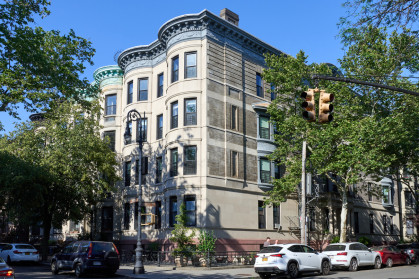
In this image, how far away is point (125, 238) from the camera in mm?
35719

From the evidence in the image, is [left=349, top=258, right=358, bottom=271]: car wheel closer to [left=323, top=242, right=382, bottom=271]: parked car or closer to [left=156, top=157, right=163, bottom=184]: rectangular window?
[left=323, top=242, right=382, bottom=271]: parked car

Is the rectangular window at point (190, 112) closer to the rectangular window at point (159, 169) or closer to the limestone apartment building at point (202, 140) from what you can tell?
the limestone apartment building at point (202, 140)

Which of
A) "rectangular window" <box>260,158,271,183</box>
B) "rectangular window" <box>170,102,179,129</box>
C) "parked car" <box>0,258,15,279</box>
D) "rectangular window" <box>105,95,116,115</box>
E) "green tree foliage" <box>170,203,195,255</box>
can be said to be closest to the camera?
"parked car" <box>0,258,15,279</box>

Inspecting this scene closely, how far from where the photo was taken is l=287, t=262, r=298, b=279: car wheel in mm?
20031

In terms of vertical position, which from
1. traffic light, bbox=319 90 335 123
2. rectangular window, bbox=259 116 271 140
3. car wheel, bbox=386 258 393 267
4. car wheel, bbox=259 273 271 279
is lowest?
car wheel, bbox=386 258 393 267

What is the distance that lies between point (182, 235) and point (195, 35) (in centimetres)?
1476

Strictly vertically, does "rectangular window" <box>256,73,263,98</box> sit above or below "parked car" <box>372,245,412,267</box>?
above

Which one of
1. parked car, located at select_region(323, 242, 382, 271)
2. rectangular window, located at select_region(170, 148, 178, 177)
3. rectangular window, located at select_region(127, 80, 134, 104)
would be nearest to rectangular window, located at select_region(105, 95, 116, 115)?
rectangular window, located at select_region(127, 80, 134, 104)

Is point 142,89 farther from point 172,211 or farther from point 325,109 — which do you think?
point 325,109

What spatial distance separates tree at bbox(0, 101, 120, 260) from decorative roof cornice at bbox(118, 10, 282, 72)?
6.68 metres

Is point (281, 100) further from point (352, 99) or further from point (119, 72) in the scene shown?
point (119, 72)

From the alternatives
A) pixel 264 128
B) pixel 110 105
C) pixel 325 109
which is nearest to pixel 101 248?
pixel 325 109

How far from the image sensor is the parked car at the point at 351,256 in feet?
80.0

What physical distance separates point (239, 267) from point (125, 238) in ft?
42.9
